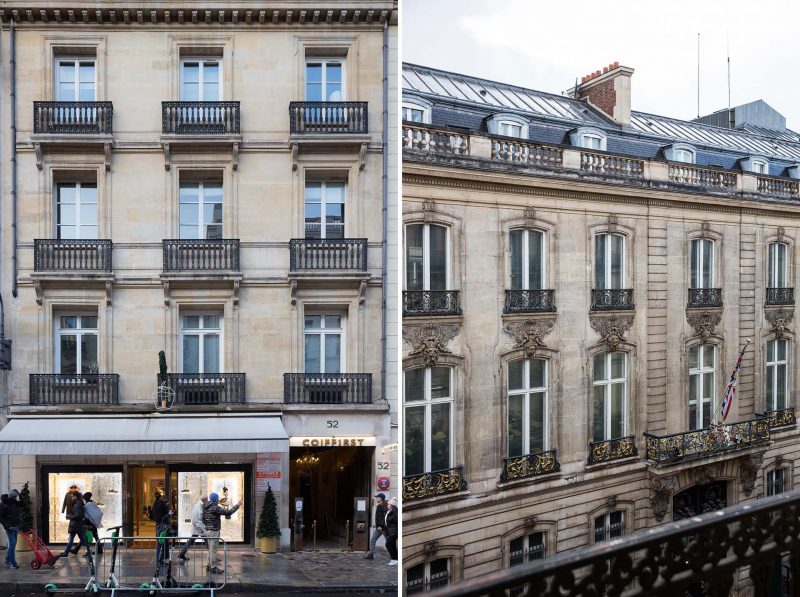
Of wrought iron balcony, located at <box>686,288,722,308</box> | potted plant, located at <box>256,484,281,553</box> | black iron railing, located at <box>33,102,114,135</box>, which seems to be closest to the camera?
wrought iron balcony, located at <box>686,288,722,308</box>

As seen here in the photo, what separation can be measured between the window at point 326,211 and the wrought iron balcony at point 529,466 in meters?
1.73

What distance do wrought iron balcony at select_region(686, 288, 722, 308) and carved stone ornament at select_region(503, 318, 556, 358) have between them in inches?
19.8

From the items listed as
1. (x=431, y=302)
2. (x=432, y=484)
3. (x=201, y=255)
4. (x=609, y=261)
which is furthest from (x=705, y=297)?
(x=201, y=255)

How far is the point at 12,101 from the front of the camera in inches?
121

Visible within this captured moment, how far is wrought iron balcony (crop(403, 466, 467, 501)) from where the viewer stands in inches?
76.9

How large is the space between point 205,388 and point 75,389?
0.60m

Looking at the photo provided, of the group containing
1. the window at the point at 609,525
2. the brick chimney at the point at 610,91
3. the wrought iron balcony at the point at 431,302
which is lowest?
the window at the point at 609,525

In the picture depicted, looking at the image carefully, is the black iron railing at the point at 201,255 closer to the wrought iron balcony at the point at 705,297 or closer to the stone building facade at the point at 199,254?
the stone building facade at the point at 199,254

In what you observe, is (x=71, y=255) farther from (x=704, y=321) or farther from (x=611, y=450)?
(x=704, y=321)

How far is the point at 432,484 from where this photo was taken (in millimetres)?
1957

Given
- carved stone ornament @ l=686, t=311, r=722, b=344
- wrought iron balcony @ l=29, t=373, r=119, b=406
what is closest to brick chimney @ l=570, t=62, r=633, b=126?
carved stone ornament @ l=686, t=311, r=722, b=344

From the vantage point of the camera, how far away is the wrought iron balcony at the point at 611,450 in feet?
6.74

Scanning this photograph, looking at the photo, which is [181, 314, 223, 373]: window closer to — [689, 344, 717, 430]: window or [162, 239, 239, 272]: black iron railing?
[162, 239, 239, 272]: black iron railing

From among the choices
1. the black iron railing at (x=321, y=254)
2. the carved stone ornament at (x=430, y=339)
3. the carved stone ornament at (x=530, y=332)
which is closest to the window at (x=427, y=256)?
the carved stone ornament at (x=430, y=339)
